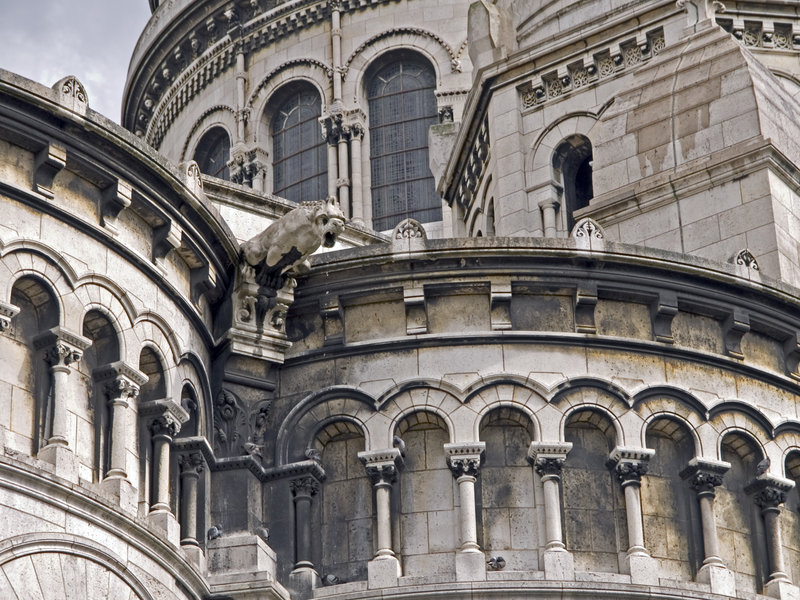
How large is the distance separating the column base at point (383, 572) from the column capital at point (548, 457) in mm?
2371

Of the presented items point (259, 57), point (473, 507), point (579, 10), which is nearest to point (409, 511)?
point (473, 507)

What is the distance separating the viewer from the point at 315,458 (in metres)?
32.0

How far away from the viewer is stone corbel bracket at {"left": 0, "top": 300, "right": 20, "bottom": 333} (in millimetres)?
27422

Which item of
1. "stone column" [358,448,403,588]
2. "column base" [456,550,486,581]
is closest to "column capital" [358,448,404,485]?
"stone column" [358,448,403,588]

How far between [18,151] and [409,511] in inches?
295

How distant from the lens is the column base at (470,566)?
3102 cm

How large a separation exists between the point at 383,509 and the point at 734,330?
5.89 metres

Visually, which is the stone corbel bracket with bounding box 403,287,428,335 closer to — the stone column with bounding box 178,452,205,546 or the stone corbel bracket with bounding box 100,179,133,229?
the stone column with bounding box 178,452,205,546


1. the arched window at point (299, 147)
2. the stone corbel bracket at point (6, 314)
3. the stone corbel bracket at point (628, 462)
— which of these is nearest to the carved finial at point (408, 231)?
the stone corbel bracket at point (628, 462)

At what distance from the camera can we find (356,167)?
5959 cm

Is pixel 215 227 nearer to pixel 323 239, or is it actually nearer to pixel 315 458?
pixel 323 239

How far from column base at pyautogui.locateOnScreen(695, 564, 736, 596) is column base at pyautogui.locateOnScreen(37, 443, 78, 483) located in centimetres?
918

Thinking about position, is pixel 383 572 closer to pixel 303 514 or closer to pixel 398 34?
pixel 303 514

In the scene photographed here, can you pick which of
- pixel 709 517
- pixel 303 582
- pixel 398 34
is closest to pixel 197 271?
pixel 303 582
